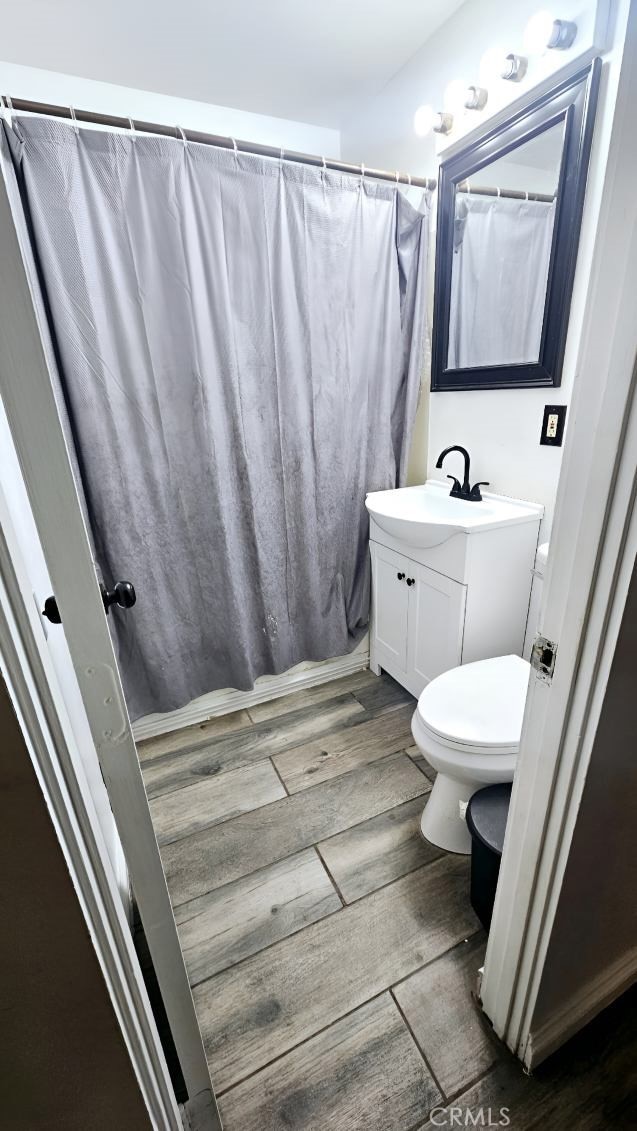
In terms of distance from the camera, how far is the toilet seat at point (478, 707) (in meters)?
1.19

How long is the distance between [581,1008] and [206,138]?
2.42 m

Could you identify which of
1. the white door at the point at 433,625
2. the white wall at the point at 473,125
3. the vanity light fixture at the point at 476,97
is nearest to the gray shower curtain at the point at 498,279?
the white wall at the point at 473,125

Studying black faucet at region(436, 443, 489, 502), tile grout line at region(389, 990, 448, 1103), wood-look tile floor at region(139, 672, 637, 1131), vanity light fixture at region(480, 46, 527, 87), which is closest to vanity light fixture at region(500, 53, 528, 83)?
vanity light fixture at region(480, 46, 527, 87)

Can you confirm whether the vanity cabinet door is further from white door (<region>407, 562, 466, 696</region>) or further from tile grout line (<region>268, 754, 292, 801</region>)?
tile grout line (<region>268, 754, 292, 801</region>)

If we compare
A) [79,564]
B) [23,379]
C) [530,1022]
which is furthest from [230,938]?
[23,379]

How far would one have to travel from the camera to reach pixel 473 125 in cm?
153

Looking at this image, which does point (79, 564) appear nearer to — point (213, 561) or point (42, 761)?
point (42, 761)

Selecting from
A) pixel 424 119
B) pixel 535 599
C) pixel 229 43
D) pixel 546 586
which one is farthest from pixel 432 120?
pixel 546 586

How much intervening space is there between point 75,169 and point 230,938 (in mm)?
2123

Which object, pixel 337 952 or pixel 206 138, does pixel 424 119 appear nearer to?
pixel 206 138

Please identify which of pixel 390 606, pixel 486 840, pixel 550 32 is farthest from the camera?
pixel 390 606

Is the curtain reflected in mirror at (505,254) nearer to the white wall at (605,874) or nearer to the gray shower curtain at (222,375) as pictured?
the gray shower curtain at (222,375)

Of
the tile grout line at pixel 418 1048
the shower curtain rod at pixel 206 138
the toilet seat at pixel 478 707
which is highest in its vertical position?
the shower curtain rod at pixel 206 138

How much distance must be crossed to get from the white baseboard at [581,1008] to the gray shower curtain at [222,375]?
1.36m
